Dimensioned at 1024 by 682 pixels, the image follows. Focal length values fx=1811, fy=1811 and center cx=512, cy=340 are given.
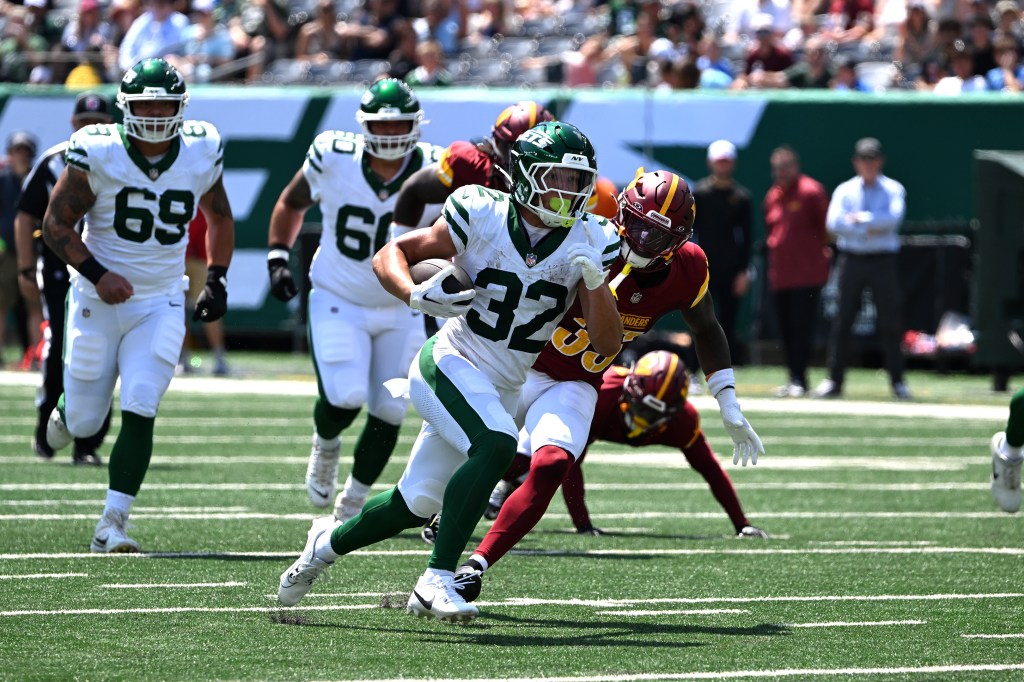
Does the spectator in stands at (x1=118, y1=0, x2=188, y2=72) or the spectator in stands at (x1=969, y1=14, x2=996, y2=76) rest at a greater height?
the spectator in stands at (x1=969, y1=14, x2=996, y2=76)

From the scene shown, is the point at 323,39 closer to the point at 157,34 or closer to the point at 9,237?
the point at 157,34

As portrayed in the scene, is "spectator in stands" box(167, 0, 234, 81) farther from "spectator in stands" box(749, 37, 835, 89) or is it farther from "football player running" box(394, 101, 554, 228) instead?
"football player running" box(394, 101, 554, 228)

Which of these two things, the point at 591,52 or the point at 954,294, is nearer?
the point at 954,294

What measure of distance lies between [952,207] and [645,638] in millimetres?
10385

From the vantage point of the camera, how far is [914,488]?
8.92 metres

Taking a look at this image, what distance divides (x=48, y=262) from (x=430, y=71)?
7.49 m

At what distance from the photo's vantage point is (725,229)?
1338 cm

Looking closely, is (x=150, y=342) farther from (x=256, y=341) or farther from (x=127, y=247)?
(x=256, y=341)

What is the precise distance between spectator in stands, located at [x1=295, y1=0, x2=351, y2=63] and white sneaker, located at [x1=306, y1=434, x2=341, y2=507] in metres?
10.5

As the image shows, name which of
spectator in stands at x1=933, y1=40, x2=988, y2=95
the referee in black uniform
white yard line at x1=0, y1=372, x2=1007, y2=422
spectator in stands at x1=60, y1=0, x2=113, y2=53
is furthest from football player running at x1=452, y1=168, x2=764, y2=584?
spectator in stands at x1=60, y1=0, x2=113, y2=53

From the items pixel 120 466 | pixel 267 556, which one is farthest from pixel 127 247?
pixel 267 556

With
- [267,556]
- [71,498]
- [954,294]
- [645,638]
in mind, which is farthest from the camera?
[954,294]

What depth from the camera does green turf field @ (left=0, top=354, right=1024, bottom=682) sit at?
4.68 m

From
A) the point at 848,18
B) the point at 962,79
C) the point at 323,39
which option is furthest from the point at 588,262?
the point at 323,39
